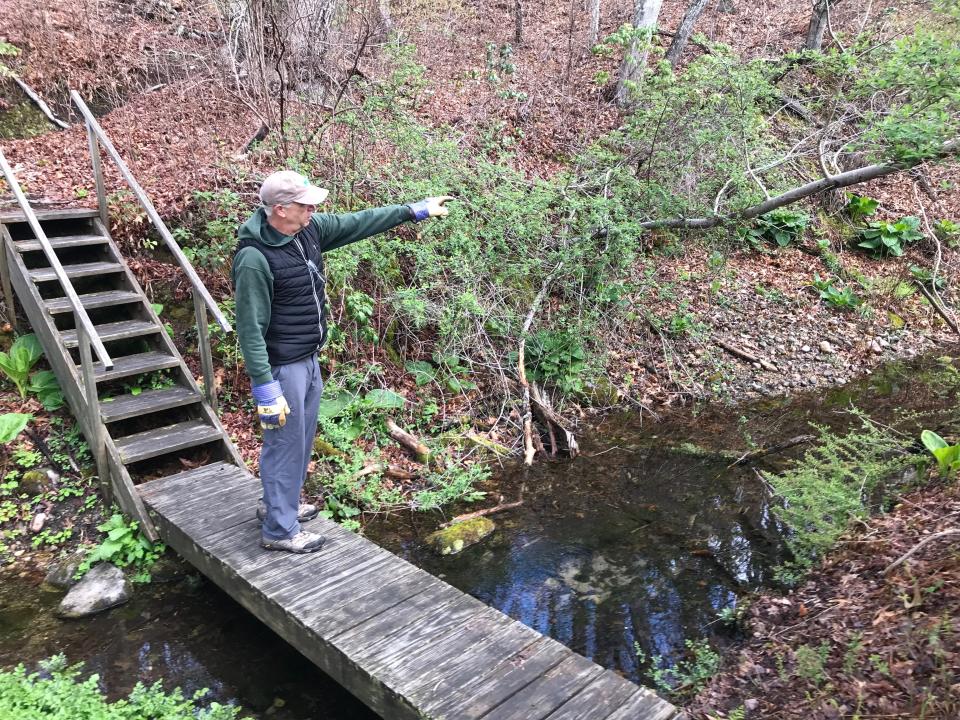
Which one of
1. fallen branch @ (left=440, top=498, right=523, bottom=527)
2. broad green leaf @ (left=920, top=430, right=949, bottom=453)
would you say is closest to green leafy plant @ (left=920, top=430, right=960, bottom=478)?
broad green leaf @ (left=920, top=430, right=949, bottom=453)

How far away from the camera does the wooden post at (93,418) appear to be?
4.81m

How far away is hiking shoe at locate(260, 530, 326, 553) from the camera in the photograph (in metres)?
4.32

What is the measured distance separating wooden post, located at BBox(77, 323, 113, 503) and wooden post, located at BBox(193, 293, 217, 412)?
30.7 inches

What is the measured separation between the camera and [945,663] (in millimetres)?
3223

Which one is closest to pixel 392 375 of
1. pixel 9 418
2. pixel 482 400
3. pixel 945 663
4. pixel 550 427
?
pixel 482 400

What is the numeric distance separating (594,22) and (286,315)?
44.2ft

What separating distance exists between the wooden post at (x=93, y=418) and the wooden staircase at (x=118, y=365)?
0.01 metres

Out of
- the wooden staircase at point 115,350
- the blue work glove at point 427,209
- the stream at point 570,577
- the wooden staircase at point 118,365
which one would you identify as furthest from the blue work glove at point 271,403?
the wooden staircase at point 118,365

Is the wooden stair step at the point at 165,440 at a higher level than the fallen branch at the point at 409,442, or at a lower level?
higher

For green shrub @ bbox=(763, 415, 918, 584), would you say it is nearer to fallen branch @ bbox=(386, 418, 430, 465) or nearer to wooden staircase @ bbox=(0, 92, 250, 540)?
fallen branch @ bbox=(386, 418, 430, 465)

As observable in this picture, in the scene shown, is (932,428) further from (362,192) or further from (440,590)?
(362,192)

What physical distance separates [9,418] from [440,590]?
390cm

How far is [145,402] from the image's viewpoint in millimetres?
5547

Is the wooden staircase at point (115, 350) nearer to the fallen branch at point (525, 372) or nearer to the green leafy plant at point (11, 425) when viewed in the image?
the green leafy plant at point (11, 425)
